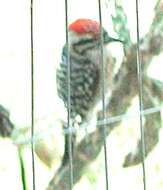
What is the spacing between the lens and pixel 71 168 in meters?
1.24

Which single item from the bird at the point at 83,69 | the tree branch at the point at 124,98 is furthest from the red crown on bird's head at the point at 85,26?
the tree branch at the point at 124,98

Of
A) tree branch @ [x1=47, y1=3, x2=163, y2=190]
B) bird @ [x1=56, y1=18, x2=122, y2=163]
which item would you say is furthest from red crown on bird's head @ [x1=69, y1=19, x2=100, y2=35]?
tree branch @ [x1=47, y1=3, x2=163, y2=190]

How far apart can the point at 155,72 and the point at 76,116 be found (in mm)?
265

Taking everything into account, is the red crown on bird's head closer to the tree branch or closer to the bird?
the bird

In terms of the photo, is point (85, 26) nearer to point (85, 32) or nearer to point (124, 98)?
point (85, 32)

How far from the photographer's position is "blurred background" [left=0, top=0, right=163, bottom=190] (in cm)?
113

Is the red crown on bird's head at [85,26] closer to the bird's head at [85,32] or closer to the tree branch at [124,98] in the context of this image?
the bird's head at [85,32]

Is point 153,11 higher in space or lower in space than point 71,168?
higher

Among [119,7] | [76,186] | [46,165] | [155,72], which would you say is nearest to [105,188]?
[76,186]

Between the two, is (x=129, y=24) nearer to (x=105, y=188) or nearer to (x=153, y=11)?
(x=153, y=11)

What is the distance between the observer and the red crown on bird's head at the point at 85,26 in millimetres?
1224

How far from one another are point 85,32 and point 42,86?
17 cm

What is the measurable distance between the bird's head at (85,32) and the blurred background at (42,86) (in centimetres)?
2

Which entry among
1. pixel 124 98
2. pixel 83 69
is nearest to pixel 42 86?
pixel 83 69
